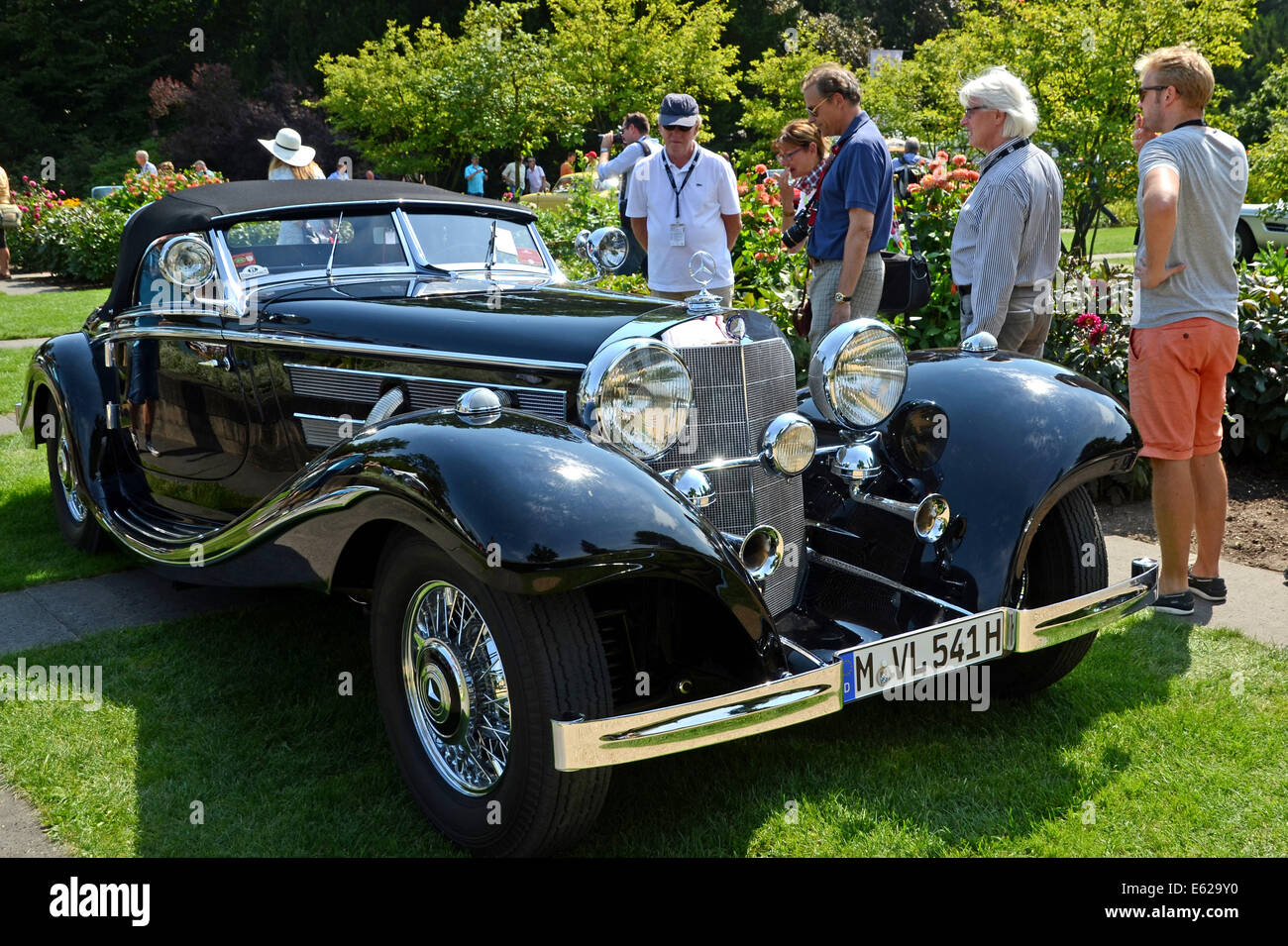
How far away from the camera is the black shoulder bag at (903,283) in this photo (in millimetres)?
5000

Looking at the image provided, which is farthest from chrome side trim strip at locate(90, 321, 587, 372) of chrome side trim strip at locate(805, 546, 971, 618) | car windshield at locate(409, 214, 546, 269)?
chrome side trim strip at locate(805, 546, 971, 618)

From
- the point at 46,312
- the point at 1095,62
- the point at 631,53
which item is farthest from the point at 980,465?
the point at 631,53

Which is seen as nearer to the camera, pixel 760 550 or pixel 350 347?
pixel 760 550

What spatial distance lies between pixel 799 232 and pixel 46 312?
11.2 metres

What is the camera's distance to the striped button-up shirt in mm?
4191

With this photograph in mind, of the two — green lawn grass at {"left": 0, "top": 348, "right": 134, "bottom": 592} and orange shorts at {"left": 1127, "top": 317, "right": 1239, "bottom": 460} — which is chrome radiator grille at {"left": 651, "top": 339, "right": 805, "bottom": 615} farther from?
green lawn grass at {"left": 0, "top": 348, "right": 134, "bottom": 592}

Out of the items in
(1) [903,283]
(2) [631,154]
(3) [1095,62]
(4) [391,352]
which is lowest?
(4) [391,352]

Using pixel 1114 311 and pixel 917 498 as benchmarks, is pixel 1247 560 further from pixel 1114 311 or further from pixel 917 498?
pixel 917 498

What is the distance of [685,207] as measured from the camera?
557cm

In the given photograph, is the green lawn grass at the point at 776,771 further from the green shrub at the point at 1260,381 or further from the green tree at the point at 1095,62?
the green tree at the point at 1095,62

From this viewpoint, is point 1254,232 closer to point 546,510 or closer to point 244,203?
point 244,203

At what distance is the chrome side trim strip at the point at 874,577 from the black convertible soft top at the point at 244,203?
2.06 metres

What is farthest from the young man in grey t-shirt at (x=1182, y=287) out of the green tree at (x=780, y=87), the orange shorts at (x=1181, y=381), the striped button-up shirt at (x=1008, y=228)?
the green tree at (x=780, y=87)
